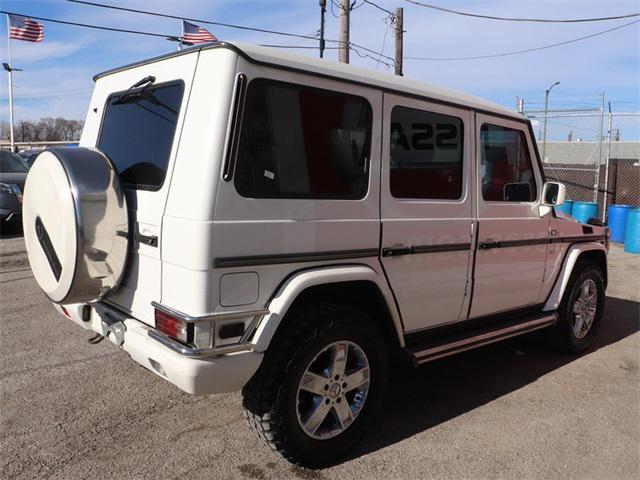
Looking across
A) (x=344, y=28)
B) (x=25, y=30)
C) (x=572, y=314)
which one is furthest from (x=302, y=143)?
(x=25, y=30)

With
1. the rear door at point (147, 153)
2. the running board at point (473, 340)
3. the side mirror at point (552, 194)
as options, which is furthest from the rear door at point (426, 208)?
the rear door at point (147, 153)

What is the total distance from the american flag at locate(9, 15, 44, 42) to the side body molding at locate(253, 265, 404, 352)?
21765 millimetres

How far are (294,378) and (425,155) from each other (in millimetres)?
1698

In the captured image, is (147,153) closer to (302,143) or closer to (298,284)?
(302,143)

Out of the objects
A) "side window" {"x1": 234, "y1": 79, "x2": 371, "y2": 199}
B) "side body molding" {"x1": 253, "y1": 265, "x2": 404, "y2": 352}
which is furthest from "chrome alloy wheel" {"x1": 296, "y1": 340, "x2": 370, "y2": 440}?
"side window" {"x1": 234, "y1": 79, "x2": 371, "y2": 199}

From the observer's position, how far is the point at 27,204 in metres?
3.16

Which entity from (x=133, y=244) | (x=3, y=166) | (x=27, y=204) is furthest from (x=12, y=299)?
(x=3, y=166)

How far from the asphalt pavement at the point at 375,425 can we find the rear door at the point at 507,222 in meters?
0.71

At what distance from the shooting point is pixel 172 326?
2.64 metres

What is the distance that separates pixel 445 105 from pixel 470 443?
219 centimetres

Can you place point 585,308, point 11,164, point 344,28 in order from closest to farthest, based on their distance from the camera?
point 585,308 → point 11,164 → point 344,28

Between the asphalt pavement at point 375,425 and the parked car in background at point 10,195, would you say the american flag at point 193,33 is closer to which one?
the parked car in background at point 10,195

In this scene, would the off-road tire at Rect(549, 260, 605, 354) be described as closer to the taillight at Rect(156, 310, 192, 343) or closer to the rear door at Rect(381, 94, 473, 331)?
the rear door at Rect(381, 94, 473, 331)

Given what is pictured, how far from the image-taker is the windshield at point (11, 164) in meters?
11.5
